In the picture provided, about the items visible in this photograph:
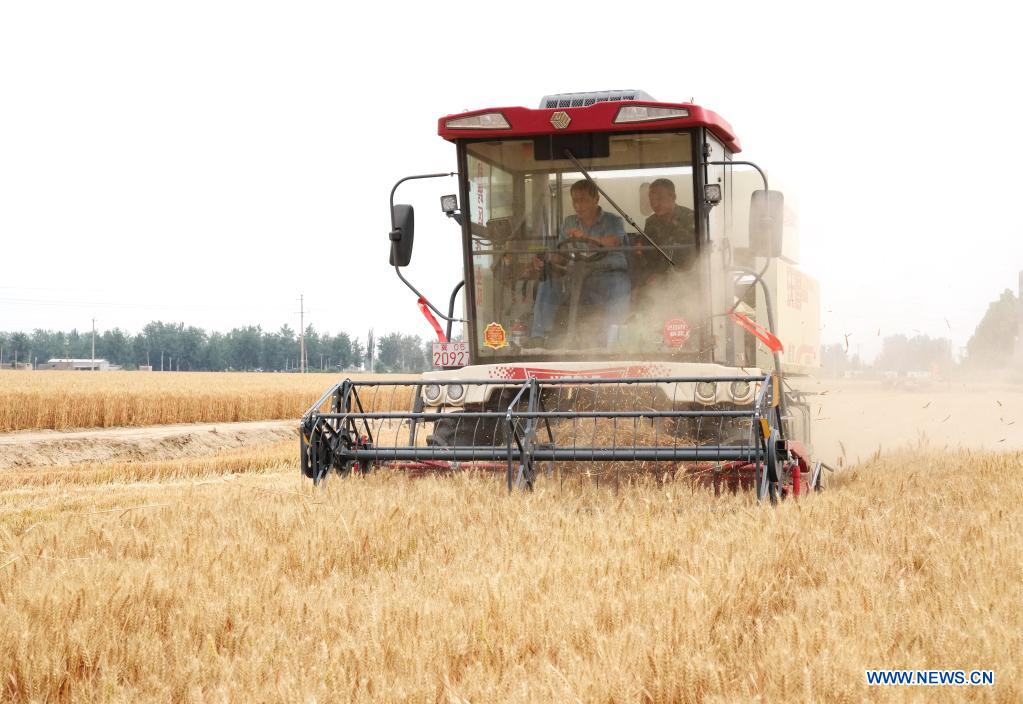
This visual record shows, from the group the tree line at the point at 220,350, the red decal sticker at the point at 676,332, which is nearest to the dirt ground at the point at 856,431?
the red decal sticker at the point at 676,332

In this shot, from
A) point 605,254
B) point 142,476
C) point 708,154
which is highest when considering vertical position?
point 708,154

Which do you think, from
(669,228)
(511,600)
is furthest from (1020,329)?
(511,600)

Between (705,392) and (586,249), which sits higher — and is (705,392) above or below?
below

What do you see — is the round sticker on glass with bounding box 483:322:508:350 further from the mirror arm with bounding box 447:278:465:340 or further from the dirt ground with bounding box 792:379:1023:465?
the dirt ground with bounding box 792:379:1023:465

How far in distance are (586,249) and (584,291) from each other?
281 mm

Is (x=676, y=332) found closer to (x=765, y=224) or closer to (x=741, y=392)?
(x=741, y=392)

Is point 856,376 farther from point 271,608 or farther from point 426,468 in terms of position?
point 271,608

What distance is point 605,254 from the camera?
280 inches

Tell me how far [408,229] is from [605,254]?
1353mm

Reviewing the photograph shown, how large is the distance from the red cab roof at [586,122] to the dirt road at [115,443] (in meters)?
11.8

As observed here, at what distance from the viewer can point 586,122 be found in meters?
6.98

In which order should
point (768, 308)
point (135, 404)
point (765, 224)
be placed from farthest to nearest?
point (135, 404) → point (768, 308) → point (765, 224)

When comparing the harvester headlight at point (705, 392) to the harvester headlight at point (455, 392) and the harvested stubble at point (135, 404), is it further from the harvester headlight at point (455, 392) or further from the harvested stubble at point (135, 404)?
the harvested stubble at point (135, 404)

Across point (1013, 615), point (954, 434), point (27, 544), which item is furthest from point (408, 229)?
point (954, 434)
